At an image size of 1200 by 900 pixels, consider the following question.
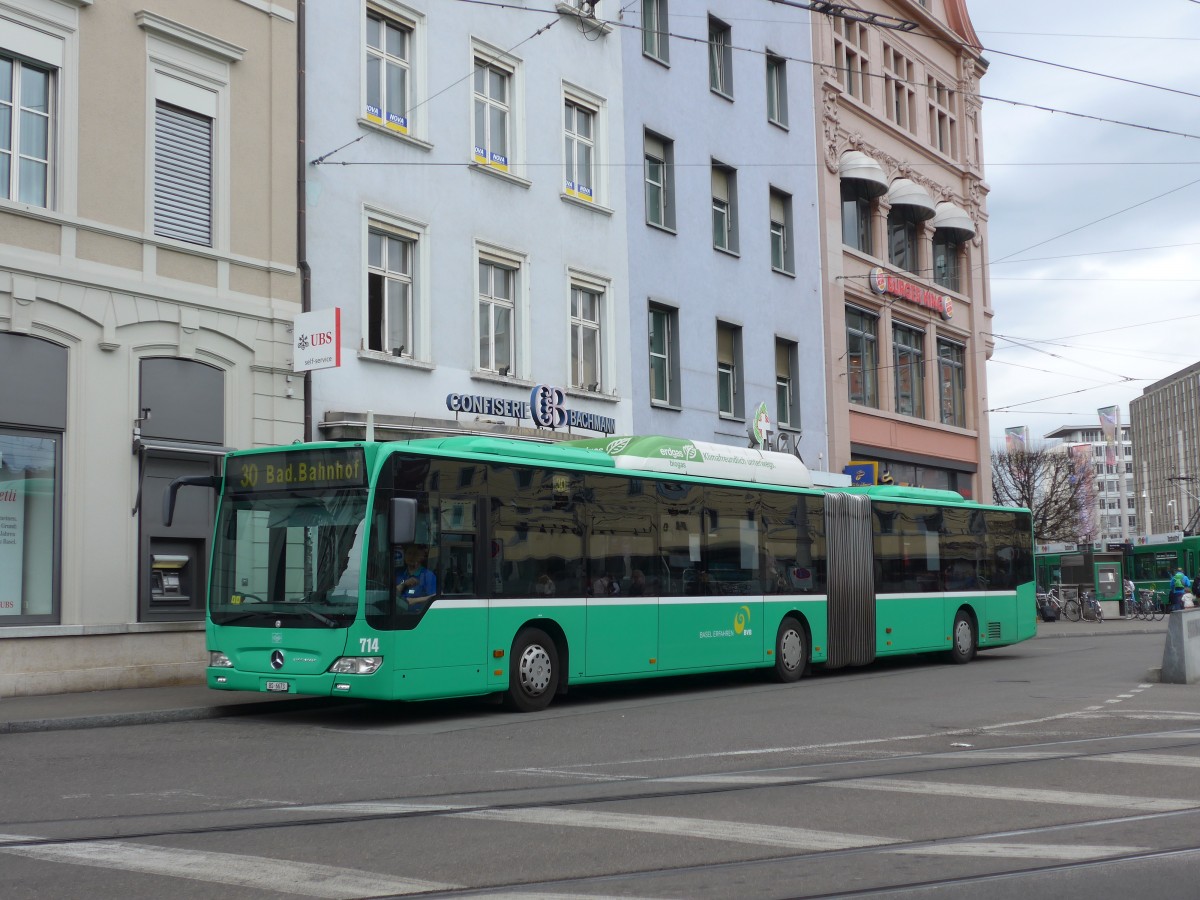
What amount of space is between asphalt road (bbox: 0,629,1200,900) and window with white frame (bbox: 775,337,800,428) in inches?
706

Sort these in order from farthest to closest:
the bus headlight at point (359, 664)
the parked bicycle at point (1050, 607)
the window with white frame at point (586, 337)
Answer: the parked bicycle at point (1050, 607) → the window with white frame at point (586, 337) → the bus headlight at point (359, 664)

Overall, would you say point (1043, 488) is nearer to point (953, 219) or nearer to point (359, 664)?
point (953, 219)

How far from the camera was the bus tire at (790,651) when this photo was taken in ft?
65.4

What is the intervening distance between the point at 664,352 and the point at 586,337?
286 centimetres

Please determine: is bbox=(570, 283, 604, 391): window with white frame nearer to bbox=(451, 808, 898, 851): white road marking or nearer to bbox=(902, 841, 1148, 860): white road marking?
bbox=(451, 808, 898, 851): white road marking

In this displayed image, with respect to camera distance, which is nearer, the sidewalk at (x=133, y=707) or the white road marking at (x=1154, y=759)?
the white road marking at (x=1154, y=759)

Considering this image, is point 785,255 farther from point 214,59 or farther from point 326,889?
point 326,889

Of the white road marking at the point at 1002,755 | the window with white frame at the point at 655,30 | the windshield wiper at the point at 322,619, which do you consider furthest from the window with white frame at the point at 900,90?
the white road marking at the point at 1002,755

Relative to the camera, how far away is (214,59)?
19.5m

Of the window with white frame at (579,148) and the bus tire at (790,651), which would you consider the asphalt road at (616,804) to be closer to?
the bus tire at (790,651)

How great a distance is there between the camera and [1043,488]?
85.7 meters

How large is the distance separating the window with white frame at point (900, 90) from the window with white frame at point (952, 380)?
21.2 ft

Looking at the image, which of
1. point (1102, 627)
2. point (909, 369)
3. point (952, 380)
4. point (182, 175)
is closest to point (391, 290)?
point (182, 175)

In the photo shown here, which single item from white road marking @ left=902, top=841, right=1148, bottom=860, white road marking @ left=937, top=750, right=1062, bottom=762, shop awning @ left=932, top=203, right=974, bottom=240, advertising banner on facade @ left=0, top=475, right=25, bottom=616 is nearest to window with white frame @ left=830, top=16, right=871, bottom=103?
shop awning @ left=932, top=203, right=974, bottom=240
